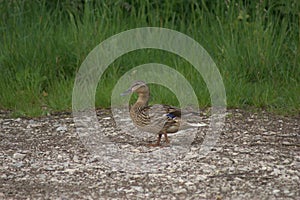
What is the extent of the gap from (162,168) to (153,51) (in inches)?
107

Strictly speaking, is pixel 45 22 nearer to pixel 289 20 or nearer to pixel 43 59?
pixel 43 59

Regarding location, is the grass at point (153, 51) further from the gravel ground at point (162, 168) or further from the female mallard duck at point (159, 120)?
the female mallard duck at point (159, 120)

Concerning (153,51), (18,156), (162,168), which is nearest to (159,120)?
(162,168)

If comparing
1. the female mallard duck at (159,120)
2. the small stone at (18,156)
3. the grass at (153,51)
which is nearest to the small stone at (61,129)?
the grass at (153,51)

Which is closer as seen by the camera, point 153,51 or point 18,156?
point 18,156

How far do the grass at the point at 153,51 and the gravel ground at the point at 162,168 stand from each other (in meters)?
0.65

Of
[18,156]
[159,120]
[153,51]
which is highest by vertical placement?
[153,51]

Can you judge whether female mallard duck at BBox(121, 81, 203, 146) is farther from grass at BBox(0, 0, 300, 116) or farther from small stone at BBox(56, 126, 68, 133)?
grass at BBox(0, 0, 300, 116)

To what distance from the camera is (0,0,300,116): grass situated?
7.26 metres

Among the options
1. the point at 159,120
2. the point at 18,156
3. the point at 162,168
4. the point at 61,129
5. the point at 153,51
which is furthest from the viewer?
the point at 153,51

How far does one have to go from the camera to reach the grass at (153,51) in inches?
286

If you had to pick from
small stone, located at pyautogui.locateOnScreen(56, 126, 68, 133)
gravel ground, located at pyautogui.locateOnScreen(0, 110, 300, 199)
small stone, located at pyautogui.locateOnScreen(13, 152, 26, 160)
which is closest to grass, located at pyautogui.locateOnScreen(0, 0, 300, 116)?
small stone, located at pyautogui.locateOnScreen(56, 126, 68, 133)

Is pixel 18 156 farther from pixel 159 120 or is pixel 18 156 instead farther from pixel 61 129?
pixel 159 120

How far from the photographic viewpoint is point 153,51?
790cm
